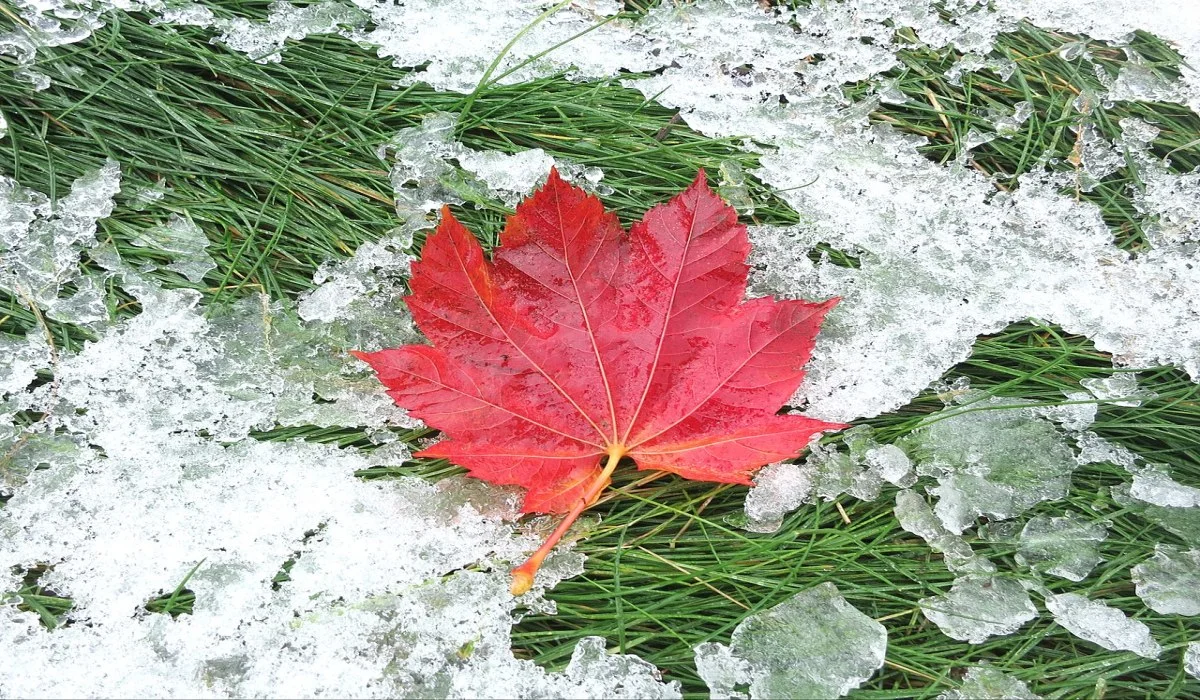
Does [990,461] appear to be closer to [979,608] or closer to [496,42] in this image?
[979,608]

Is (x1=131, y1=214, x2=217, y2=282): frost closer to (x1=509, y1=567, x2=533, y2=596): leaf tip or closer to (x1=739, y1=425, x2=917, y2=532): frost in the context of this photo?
(x1=509, y1=567, x2=533, y2=596): leaf tip

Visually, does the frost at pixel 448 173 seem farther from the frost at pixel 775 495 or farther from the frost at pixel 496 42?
the frost at pixel 775 495

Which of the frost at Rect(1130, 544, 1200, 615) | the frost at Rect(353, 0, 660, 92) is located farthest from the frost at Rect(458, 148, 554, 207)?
the frost at Rect(1130, 544, 1200, 615)

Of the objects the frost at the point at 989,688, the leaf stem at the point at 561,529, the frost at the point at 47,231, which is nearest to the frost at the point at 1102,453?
the frost at the point at 989,688

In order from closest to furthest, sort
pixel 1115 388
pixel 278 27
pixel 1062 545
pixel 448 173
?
pixel 1062 545 < pixel 1115 388 < pixel 448 173 < pixel 278 27

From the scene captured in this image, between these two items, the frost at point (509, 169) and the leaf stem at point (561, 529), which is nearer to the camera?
the leaf stem at point (561, 529)

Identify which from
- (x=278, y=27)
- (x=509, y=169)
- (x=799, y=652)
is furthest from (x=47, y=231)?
(x=799, y=652)
